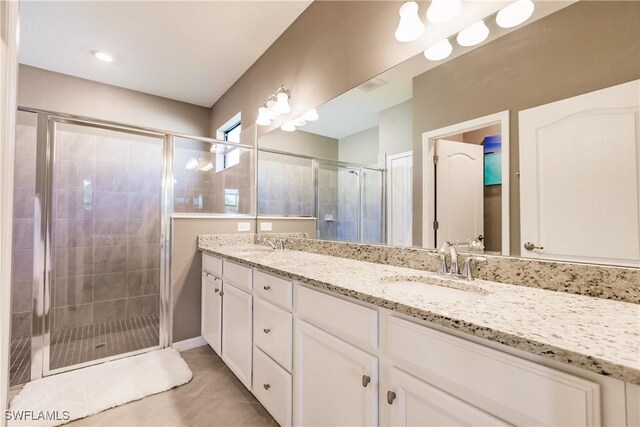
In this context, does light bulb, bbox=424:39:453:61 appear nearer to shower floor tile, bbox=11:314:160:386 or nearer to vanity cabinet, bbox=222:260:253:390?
vanity cabinet, bbox=222:260:253:390

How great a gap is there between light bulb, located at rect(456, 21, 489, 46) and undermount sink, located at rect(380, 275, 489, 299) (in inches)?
38.8

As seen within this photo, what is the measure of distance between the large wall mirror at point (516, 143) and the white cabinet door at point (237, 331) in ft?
2.59

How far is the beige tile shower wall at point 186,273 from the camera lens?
7.74 feet

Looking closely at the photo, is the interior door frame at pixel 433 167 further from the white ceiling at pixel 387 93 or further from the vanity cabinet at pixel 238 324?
the vanity cabinet at pixel 238 324

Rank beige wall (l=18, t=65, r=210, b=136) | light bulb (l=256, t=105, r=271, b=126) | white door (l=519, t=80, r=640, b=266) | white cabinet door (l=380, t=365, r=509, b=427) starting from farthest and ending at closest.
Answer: beige wall (l=18, t=65, r=210, b=136) < light bulb (l=256, t=105, r=271, b=126) < white door (l=519, t=80, r=640, b=266) < white cabinet door (l=380, t=365, r=509, b=427)

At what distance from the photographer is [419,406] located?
75 centimetres

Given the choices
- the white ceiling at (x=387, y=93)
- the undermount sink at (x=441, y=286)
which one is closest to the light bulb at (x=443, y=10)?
the white ceiling at (x=387, y=93)

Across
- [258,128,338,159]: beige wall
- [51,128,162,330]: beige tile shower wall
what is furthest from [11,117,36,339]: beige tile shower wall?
[258,128,338,159]: beige wall

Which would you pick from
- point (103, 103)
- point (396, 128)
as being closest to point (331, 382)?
point (396, 128)

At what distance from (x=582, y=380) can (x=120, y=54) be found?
358cm

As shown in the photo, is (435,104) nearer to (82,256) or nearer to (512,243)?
(512,243)

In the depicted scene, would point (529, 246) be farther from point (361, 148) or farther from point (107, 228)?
point (107, 228)

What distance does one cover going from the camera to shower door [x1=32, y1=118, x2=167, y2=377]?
2.13 metres

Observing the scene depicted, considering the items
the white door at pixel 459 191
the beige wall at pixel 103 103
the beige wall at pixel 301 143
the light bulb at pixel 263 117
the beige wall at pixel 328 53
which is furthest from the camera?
the beige wall at pixel 103 103
